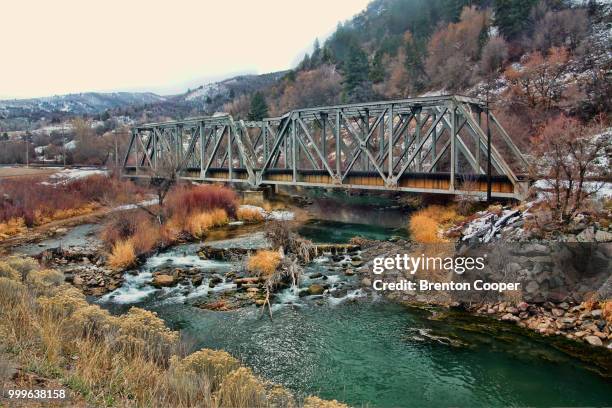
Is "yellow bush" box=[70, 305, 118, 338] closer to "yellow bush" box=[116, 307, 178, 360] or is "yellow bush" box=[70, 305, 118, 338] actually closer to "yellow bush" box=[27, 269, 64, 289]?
"yellow bush" box=[116, 307, 178, 360]

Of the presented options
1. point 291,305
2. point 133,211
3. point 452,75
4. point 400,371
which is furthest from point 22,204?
point 452,75

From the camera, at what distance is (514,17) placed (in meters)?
77.9

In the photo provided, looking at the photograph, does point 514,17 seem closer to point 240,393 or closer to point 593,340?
point 593,340

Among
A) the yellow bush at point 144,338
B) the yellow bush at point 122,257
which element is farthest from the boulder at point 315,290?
the yellow bush at point 122,257

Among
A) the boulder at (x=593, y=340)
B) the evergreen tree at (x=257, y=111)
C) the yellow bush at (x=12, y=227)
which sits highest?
the evergreen tree at (x=257, y=111)

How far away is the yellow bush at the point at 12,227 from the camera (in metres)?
33.1

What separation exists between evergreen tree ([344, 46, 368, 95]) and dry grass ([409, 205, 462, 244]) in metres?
62.7

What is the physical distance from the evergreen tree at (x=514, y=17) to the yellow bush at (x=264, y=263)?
75.1 meters

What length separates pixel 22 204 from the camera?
38.3 meters

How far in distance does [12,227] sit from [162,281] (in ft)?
65.7

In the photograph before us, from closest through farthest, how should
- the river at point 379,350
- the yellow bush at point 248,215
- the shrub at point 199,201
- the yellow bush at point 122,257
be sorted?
the river at point 379,350 → the yellow bush at point 122,257 → the shrub at point 199,201 → the yellow bush at point 248,215

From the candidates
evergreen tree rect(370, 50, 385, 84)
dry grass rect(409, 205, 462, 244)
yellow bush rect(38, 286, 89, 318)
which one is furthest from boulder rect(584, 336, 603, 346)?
evergreen tree rect(370, 50, 385, 84)

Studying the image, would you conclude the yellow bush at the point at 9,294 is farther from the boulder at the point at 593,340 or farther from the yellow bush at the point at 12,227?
the yellow bush at the point at 12,227

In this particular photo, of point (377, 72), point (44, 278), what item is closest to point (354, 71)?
point (377, 72)
